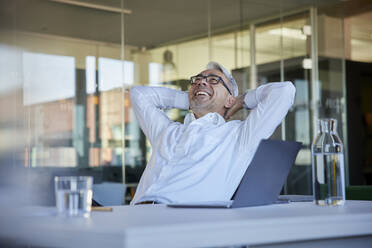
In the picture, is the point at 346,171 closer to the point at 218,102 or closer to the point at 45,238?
the point at 218,102

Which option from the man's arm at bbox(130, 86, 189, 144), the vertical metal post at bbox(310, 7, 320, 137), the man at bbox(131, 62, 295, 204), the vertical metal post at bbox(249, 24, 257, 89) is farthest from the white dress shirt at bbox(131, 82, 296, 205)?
the vertical metal post at bbox(310, 7, 320, 137)

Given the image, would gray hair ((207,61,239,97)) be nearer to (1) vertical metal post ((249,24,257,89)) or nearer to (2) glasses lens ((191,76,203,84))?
(2) glasses lens ((191,76,203,84))

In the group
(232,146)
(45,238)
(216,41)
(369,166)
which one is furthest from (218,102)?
(369,166)

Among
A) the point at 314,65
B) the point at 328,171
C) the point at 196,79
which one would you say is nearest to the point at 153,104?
the point at 196,79

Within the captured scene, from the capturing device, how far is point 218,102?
295 centimetres

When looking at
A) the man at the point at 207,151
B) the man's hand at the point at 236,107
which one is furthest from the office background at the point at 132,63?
the man at the point at 207,151

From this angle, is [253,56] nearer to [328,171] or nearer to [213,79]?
[213,79]

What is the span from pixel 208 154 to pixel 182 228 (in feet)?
4.42

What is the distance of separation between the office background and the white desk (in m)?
3.28

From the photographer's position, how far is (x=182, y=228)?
1079 mm

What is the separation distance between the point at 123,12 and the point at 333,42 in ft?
8.89

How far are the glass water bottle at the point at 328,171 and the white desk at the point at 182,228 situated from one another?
14.0 inches

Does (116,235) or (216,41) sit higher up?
(216,41)

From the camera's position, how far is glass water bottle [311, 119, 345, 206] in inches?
69.9
